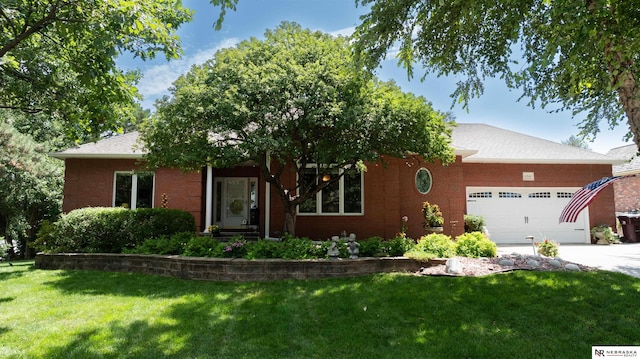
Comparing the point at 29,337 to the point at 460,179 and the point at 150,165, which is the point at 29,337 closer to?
the point at 150,165

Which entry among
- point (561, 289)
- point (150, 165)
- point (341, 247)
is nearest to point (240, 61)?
point (150, 165)

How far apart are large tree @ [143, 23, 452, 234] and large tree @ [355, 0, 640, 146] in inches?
39.5

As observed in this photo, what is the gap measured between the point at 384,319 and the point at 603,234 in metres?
14.5

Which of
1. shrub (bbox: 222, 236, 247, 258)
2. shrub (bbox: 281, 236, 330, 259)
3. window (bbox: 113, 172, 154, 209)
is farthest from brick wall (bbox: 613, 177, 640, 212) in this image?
window (bbox: 113, 172, 154, 209)

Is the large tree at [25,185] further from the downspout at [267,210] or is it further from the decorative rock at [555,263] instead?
the decorative rock at [555,263]

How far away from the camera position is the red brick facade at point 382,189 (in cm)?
1245

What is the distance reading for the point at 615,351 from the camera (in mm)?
4289

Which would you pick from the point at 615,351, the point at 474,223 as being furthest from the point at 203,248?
the point at 474,223

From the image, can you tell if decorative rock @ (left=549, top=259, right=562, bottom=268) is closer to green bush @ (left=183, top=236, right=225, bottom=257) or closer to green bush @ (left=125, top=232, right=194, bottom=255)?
green bush @ (left=183, top=236, right=225, bottom=257)

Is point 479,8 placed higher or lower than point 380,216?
higher

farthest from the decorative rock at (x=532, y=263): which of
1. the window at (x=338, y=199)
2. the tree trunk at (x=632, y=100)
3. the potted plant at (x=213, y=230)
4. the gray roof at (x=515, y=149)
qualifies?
the potted plant at (x=213, y=230)

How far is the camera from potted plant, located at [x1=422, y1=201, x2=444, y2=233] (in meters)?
12.0

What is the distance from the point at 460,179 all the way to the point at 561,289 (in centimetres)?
717

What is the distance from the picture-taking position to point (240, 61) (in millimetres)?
8797
